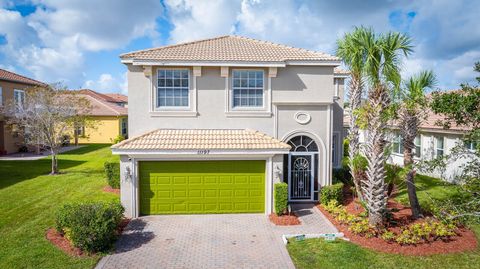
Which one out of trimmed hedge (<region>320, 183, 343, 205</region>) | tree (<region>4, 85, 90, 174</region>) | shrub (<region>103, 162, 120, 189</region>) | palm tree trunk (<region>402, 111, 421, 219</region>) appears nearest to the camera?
palm tree trunk (<region>402, 111, 421, 219</region>)

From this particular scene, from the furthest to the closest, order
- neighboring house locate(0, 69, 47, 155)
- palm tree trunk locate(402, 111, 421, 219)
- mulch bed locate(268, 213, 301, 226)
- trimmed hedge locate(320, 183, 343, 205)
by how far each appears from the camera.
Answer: neighboring house locate(0, 69, 47, 155) < trimmed hedge locate(320, 183, 343, 205) < mulch bed locate(268, 213, 301, 226) < palm tree trunk locate(402, 111, 421, 219)

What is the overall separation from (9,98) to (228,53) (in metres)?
24.5

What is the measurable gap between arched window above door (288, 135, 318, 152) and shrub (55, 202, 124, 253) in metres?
8.60

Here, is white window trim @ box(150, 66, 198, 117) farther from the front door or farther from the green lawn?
the front door

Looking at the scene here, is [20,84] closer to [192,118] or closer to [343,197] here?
[192,118]

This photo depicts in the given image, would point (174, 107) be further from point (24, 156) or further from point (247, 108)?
point (24, 156)

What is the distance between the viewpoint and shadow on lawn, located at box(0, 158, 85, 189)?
19094 mm

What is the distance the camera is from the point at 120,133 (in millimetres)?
38844

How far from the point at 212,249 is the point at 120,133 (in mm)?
32344

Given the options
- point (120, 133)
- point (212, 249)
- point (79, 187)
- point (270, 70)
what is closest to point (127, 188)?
point (212, 249)

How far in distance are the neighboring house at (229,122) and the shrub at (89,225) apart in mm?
2888

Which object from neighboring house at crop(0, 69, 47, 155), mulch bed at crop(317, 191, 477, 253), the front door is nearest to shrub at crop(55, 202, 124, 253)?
the front door

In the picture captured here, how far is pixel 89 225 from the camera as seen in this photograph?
963 cm

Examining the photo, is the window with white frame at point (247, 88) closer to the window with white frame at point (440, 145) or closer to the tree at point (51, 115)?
the window with white frame at point (440, 145)
